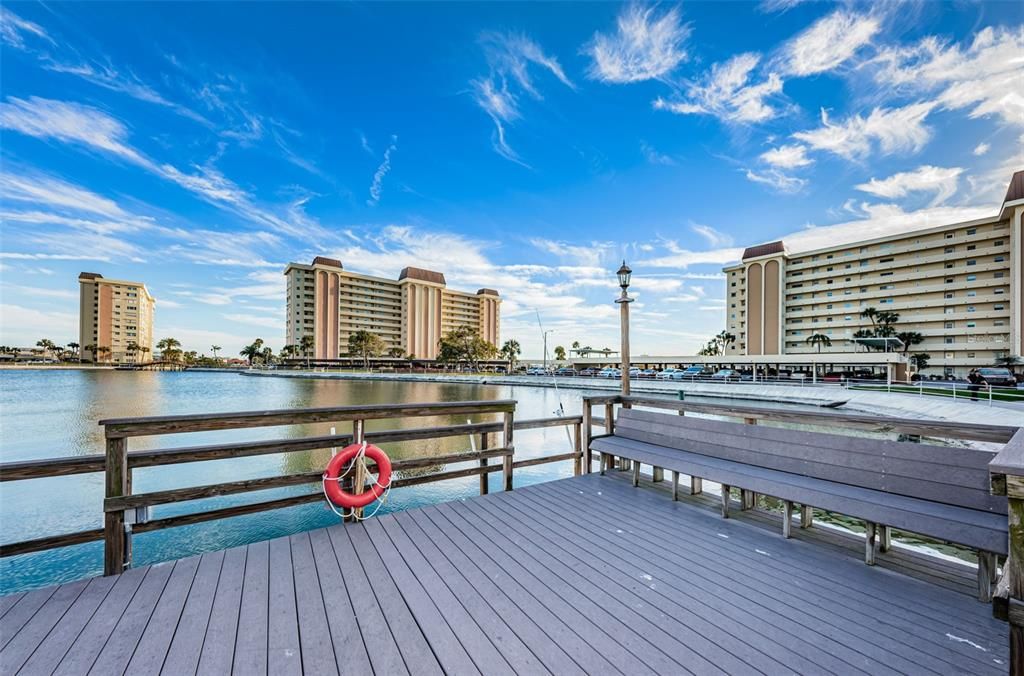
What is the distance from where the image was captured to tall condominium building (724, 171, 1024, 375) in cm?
3997

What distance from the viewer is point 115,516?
7.42 ft

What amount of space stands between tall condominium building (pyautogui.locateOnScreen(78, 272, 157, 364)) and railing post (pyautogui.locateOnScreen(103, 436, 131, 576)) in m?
126

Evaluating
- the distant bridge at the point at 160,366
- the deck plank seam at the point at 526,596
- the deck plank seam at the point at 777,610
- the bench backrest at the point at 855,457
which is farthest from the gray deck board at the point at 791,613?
the distant bridge at the point at 160,366

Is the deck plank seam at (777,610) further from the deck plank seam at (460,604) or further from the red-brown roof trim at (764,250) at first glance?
the red-brown roof trim at (764,250)

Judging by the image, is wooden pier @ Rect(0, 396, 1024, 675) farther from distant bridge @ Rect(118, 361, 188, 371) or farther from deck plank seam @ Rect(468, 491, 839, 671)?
distant bridge @ Rect(118, 361, 188, 371)

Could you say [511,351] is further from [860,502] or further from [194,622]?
[194,622]

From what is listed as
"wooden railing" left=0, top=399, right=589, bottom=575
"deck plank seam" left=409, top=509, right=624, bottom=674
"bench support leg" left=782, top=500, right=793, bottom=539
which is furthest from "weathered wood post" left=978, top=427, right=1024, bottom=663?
"wooden railing" left=0, top=399, right=589, bottom=575

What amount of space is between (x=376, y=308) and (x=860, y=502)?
83434mm

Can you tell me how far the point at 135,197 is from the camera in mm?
29641

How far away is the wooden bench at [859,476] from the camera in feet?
6.92

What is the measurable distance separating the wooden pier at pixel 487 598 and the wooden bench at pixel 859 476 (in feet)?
0.63

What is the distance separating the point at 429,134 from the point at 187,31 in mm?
9318

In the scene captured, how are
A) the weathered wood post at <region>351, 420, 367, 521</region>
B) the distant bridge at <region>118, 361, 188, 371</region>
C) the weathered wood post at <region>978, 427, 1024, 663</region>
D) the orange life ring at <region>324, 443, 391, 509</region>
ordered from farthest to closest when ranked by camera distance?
the distant bridge at <region>118, 361, 188, 371</region>, the weathered wood post at <region>351, 420, 367, 521</region>, the orange life ring at <region>324, 443, 391, 509</region>, the weathered wood post at <region>978, 427, 1024, 663</region>

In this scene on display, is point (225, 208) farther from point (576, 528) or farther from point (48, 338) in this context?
point (48, 338)
